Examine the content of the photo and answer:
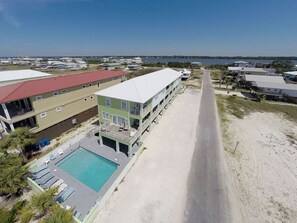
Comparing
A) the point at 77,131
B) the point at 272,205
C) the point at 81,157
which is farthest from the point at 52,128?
the point at 272,205

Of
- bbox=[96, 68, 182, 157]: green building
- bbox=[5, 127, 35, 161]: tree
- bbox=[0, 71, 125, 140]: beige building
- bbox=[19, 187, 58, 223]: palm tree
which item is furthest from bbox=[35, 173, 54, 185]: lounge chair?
bbox=[0, 71, 125, 140]: beige building

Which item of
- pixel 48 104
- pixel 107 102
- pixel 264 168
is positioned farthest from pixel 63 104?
pixel 264 168

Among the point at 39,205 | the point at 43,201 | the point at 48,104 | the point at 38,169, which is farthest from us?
the point at 48,104

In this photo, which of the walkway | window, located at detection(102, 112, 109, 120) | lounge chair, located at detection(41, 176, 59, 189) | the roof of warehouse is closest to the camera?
the walkway

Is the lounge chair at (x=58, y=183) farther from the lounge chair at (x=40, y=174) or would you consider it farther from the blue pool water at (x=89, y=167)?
the lounge chair at (x=40, y=174)

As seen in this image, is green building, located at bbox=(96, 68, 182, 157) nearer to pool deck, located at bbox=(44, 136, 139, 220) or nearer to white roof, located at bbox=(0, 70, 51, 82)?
pool deck, located at bbox=(44, 136, 139, 220)

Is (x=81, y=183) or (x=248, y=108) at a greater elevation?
(x=248, y=108)

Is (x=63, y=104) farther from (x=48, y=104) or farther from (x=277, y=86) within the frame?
(x=277, y=86)
